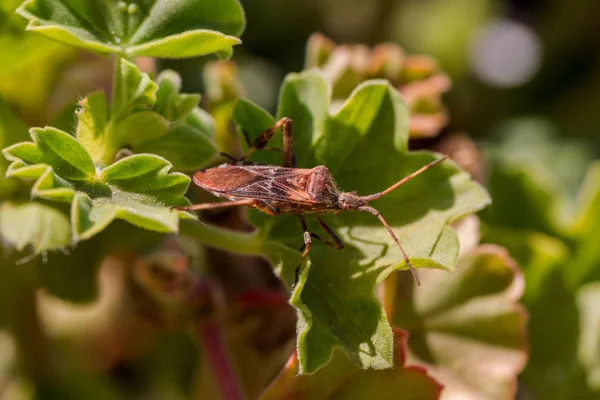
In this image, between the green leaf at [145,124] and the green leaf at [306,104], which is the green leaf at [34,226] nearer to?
the green leaf at [145,124]

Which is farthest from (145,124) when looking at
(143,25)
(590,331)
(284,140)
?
(590,331)

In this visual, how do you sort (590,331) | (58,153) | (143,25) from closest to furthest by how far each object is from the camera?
(58,153)
(143,25)
(590,331)

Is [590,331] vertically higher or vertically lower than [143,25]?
lower

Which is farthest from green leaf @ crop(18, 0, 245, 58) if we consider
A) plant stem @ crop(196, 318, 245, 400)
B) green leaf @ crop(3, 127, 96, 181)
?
plant stem @ crop(196, 318, 245, 400)

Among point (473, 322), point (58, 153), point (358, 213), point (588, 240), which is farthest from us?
point (588, 240)

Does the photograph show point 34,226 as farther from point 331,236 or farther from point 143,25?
point 331,236

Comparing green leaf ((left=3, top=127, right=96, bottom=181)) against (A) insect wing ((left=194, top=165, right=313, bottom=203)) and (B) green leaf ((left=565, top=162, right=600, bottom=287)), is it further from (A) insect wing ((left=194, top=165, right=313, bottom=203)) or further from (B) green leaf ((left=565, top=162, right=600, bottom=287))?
(B) green leaf ((left=565, top=162, right=600, bottom=287))
